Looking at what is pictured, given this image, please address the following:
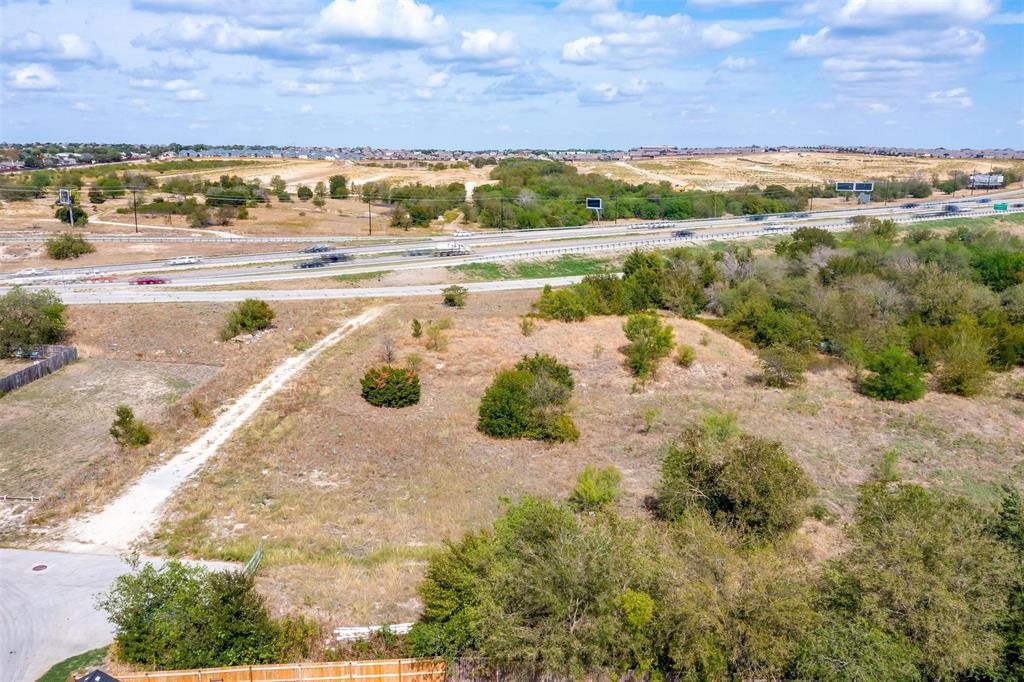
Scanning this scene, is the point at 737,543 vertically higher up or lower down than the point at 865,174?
lower down

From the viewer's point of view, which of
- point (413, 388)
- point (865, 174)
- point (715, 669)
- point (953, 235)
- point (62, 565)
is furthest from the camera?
point (865, 174)

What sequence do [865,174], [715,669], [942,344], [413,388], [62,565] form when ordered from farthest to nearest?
[865,174]
[942,344]
[413,388]
[62,565]
[715,669]

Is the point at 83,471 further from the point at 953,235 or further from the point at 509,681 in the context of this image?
the point at 953,235

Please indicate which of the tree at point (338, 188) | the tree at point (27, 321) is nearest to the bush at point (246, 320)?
the tree at point (27, 321)

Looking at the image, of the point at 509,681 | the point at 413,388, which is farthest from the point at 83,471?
the point at 509,681

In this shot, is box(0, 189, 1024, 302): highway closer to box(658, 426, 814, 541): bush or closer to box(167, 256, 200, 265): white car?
box(167, 256, 200, 265): white car
